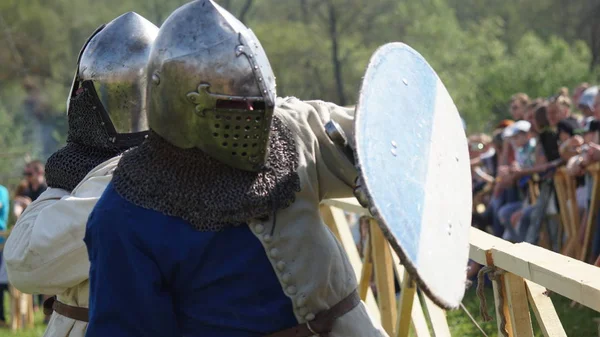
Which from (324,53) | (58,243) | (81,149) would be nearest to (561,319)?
(81,149)

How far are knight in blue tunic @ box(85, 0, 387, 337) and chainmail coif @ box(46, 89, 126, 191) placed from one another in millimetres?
943

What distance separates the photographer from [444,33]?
3216 cm

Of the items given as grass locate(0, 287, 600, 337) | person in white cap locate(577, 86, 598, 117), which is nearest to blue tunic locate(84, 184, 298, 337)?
grass locate(0, 287, 600, 337)

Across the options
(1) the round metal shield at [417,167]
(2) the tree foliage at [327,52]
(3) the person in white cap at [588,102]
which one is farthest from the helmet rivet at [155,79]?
(2) the tree foliage at [327,52]

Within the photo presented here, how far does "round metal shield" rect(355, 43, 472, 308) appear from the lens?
82.6 inches

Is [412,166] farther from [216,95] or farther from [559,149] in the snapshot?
[559,149]

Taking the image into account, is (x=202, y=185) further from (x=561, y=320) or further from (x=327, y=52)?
(x=327, y=52)

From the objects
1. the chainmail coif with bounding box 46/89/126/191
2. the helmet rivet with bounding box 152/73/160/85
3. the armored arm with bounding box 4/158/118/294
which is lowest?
the armored arm with bounding box 4/158/118/294

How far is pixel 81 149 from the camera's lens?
342 cm

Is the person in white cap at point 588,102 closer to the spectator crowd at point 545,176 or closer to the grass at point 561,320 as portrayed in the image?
the spectator crowd at point 545,176

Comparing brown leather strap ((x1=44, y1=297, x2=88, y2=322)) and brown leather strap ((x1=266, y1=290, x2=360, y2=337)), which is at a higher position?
brown leather strap ((x1=266, y1=290, x2=360, y2=337))

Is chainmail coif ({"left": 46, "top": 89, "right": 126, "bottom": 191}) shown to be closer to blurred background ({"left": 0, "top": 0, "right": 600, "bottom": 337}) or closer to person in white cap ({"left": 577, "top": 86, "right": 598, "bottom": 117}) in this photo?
person in white cap ({"left": 577, "top": 86, "right": 598, "bottom": 117})

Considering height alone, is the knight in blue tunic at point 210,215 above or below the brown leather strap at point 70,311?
above

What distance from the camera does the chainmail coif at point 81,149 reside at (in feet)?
11.0
